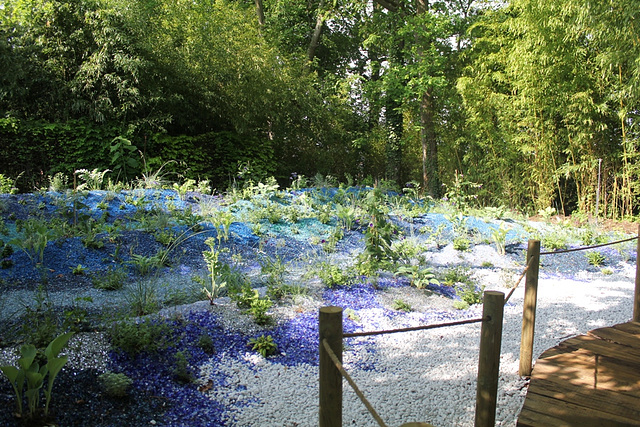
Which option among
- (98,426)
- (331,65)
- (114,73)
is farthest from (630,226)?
(331,65)

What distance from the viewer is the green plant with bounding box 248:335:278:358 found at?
7.73 feet

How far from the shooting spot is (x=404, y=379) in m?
2.22

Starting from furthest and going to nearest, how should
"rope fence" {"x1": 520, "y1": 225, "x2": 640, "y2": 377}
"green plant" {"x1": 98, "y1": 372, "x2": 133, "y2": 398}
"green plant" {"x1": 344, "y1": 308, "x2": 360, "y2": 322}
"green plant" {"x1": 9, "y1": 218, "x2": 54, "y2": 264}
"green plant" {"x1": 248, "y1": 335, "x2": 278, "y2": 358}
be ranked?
"green plant" {"x1": 9, "y1": 218, "x2": 54, "y2": 264} < "green plant" {"x1": 344, "y1": 308, "x2": 360, "y2": 322} < "green plant" {"x1": 248, "y1": 335, "x2": 278, "y2": 358} < "rope fence" {"x1": 520, "y1": 225, "x2": 640, "y2": 377} < "green plant" {"x1": 98, "y1": 372, "x2": 133, "y2": 398}

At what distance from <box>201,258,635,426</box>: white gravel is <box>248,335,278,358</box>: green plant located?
41 mm

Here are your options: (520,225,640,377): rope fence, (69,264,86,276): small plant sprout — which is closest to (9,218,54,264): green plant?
(69,264,86,276): small plant sprout

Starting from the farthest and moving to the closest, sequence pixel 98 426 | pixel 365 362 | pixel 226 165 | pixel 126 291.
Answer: pixel 226 165, pixel 126 291, pixel 365 362, pixel 98 426

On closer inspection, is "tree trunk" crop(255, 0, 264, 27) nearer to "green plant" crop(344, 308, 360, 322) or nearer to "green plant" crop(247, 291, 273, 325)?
"green plant" crop(344, 308, 360, 322)

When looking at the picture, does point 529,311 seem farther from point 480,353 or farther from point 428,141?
point 428,141

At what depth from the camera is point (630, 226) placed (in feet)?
19.9

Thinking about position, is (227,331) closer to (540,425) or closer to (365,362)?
(365,362)

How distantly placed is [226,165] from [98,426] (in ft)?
22.5

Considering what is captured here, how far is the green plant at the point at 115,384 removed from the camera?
71.6 inches

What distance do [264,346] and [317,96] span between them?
761cm

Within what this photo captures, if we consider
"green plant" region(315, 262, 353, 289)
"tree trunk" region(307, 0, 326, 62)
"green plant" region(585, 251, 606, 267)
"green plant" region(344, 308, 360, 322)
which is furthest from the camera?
"tree trunk" region(307, 0, 326, 62)
